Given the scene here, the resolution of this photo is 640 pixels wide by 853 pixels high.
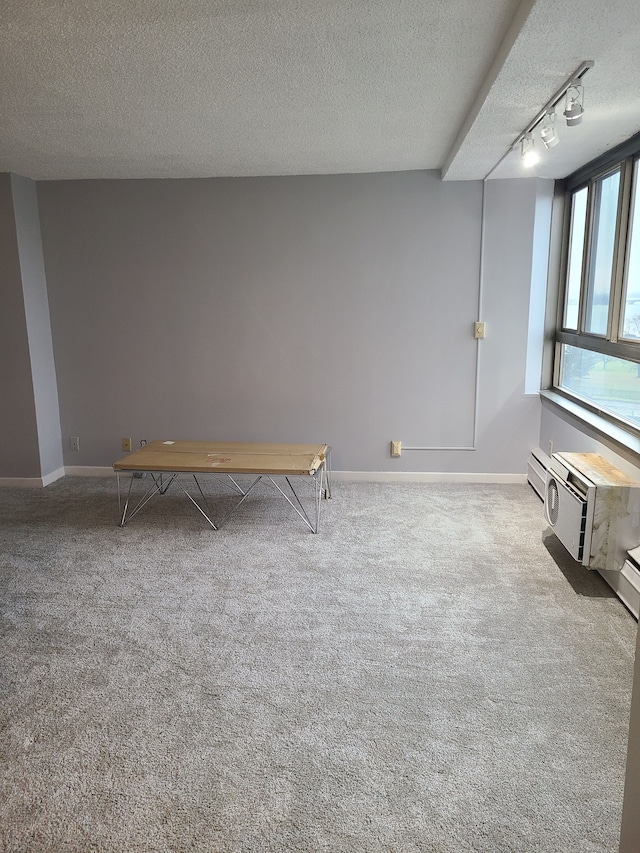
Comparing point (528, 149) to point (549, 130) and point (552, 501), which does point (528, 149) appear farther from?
point (552, 501)

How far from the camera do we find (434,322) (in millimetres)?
4445

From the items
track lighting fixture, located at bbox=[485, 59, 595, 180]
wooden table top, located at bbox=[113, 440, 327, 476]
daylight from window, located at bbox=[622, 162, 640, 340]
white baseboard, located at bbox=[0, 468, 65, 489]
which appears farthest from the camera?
white baseboard, located at bbox=[0, 468, 65, 489]

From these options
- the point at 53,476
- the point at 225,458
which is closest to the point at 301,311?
the point at 225,458

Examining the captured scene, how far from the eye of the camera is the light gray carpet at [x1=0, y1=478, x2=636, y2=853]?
5.32 ft

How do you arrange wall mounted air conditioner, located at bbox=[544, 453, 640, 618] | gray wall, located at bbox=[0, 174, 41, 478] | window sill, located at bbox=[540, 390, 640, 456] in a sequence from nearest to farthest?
wall mounted air conditioner, located at bbox=[544, 453, 640, 618] → window sill, located at bbox=[540, 390, 640, 456] → gray wall, located at bbox=[0, 174, 41, 478]

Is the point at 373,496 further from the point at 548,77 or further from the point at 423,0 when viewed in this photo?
the point at 423,0

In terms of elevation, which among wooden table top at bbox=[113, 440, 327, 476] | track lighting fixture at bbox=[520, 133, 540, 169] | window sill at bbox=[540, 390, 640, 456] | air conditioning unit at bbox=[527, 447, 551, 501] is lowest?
air conditioning unit at bbox=[527, 447, 551, 501]

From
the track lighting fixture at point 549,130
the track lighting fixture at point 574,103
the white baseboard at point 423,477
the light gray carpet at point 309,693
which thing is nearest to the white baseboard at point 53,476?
the light gray carpet at point 309,693

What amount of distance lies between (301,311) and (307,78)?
2065 mm

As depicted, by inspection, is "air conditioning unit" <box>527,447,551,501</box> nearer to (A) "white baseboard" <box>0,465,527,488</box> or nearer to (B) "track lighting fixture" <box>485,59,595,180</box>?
(A) "white baseboard" <box>0,465,527,488</box>

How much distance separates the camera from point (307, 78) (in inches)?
100.0

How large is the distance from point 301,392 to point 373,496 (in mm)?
974

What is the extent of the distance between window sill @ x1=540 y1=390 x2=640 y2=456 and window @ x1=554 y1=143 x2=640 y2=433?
1.7 inches

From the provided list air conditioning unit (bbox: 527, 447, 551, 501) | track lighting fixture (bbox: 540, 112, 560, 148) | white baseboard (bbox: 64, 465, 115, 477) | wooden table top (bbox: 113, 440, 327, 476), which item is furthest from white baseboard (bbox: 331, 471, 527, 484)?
track lighting fixture (bbox: 540, 112, 560, 148)
